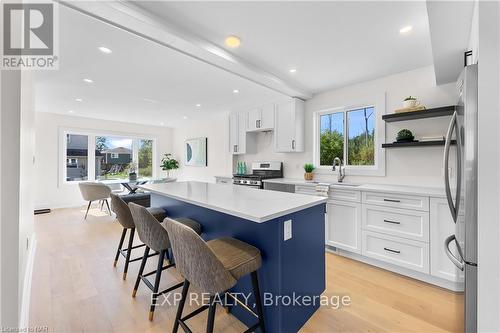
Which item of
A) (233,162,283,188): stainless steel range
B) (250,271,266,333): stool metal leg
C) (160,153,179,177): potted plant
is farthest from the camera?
(160,153,179,177): potted plant

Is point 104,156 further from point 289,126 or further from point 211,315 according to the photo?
point 211,315

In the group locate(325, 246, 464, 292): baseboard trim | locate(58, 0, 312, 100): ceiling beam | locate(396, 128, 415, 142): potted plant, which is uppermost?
locate(58, 0, 312, 100): ceiling beam

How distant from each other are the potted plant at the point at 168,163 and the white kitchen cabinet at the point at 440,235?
22.6ft

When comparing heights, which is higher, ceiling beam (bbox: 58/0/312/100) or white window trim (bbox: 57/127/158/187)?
ceiling beam (bbox: 58/0/312/100)

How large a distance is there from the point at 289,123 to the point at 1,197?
365 cm

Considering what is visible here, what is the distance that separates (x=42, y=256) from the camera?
2.94m

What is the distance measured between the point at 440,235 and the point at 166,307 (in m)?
2.76

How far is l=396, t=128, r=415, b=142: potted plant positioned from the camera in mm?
2805

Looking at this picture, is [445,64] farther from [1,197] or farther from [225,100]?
[1,197]

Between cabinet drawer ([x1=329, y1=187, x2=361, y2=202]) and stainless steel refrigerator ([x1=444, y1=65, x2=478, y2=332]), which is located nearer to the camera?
stainless steel refrigerator ([x1=444, y1=65, x2=478, y2=332])

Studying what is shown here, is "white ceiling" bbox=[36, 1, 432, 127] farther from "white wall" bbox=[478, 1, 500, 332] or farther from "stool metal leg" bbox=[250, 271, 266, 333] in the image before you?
"stool metal leg" bbox=[250, 271, 266, 333]

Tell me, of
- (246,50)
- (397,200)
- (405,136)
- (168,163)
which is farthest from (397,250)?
(168,163)

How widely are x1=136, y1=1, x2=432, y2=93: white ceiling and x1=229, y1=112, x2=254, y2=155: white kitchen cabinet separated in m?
2.03

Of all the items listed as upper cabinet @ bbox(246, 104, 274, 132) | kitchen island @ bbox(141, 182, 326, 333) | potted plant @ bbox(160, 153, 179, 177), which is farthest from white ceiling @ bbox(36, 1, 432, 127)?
potted plant @ bbox(160, 153, 179, 177)
